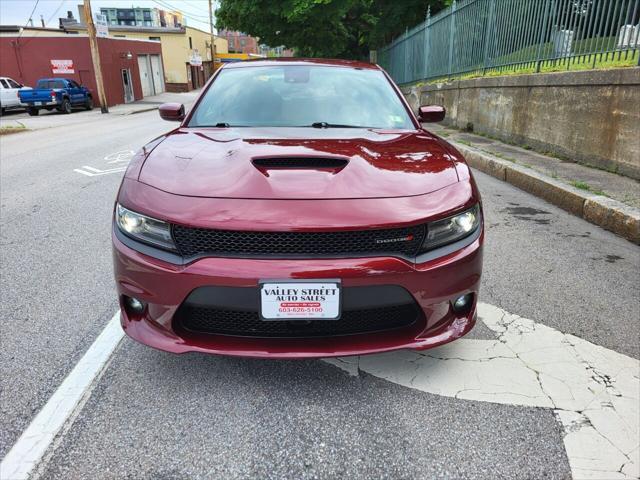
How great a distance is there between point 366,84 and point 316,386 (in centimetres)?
221

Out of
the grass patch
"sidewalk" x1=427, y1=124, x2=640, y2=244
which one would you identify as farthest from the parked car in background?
"sidewalk" x1=427, y1=124, x2=640, y2=244

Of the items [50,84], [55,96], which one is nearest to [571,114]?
[55,96]

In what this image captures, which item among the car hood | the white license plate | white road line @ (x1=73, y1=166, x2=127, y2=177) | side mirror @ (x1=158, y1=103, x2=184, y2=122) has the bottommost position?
white road line @ (x1=73, y1=166, x2=127, y2=177)

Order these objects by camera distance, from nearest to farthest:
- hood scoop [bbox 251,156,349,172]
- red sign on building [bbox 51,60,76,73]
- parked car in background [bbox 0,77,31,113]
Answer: hood scoop [bbox 251,156,349,172] < parked car in background [bbox 0,77,31,113] < red sign on building [bbox 51,60,76,73]

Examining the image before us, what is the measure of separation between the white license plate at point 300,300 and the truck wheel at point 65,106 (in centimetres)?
2823

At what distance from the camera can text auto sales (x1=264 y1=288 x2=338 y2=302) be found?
6.41ft

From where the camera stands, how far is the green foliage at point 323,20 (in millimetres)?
20797

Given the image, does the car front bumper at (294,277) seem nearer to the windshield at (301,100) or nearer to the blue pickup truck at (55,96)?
the windshield at (301,100)

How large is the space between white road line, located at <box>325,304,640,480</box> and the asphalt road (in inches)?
3.0

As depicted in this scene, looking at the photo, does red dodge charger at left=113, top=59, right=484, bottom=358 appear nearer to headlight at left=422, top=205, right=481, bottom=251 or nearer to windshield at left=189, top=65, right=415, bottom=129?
headlight at left=422, top=205, right=481, bottom=251

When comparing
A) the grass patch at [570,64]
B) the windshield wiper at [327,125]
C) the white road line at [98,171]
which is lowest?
the white road line at [98,171]

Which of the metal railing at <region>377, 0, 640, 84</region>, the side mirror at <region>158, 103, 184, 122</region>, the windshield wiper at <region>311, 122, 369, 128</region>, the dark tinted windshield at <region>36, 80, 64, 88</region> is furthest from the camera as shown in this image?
the dark tinted windshield at <region>36, 80, 64, 88</region>

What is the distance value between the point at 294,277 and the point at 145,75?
44184mm

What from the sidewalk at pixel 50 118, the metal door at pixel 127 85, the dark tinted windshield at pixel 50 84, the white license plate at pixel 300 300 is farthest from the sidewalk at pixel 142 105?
the white license plate at pixel 300 300
